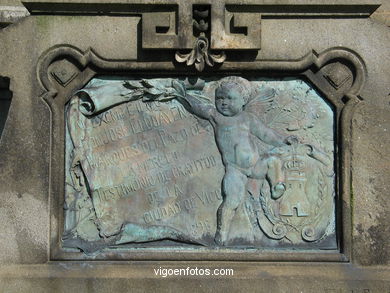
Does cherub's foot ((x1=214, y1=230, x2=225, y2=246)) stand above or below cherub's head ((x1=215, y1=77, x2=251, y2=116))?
below

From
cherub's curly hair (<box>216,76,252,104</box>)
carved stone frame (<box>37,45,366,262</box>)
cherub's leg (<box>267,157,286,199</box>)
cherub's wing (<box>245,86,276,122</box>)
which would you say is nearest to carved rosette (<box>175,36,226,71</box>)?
carved stone frame (<box>37,45,366,262</box>)

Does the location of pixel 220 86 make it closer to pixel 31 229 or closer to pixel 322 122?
pixel 322 122

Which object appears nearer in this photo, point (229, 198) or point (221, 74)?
point (229, 198)

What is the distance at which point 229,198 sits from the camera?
589cm

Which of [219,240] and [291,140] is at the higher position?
[291,140]

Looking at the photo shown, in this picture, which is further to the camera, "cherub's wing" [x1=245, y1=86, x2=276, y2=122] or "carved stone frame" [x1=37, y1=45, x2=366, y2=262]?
"cherub's wing" [x1=245, y1=86, x2=276, y2=122]

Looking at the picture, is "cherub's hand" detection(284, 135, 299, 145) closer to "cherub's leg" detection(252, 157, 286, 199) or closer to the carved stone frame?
"cherub's leg" detection(252, 157, 286, 199)

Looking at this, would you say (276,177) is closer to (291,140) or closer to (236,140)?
(291,140)

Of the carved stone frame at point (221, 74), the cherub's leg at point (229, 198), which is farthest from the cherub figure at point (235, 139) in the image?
the carved stone frame at point (221, 74)

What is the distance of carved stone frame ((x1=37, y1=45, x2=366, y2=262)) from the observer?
5.84 meters

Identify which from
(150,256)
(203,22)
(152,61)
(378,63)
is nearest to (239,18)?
(203,22)

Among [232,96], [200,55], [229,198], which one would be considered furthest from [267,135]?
[200,55]

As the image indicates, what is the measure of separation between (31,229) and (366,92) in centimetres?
297

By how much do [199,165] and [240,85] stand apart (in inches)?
29.4
